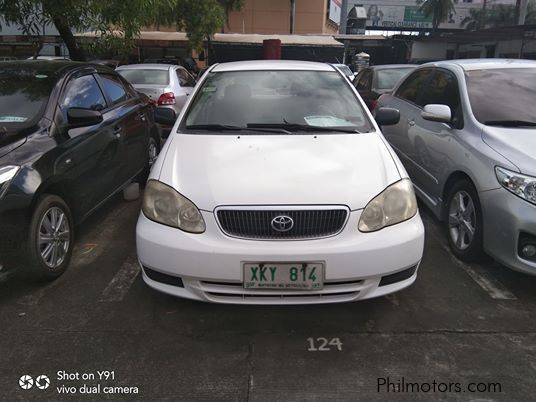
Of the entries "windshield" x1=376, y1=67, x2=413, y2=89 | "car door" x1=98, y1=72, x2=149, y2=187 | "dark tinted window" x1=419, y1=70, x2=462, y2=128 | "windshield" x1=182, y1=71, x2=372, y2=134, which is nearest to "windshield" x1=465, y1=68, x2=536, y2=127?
"dark tinted window" x1=419, y1=70, x2=462, y2=128

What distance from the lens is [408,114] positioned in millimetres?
5242

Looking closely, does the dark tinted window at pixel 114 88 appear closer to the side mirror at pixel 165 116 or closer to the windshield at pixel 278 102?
the side mirror at pixel 165 116

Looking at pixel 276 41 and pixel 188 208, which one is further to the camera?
pixel 276 41

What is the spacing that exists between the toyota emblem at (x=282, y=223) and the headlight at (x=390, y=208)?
405 millimetres

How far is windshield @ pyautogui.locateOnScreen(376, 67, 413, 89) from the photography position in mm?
8844

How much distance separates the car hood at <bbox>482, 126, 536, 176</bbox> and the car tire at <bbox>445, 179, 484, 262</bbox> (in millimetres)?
366

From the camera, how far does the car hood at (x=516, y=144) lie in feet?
10.4

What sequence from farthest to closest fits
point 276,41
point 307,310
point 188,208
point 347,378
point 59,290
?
point 276,41 < point 59,290 < point 307,310 < point 188,208 < point 347,378

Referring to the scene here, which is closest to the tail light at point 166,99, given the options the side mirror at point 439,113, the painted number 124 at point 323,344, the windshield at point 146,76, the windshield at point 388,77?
the windshield at point 146,76

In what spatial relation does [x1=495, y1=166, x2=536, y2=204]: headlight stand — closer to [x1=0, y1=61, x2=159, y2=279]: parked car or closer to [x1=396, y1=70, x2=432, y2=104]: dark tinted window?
[x1=396, y1=70, x2=432, y2=104]: dark tinted window

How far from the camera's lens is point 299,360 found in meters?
2.60

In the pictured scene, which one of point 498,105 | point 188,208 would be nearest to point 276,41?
point 498,105

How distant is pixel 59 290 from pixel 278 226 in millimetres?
1810

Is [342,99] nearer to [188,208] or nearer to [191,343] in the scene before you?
[188,208]
